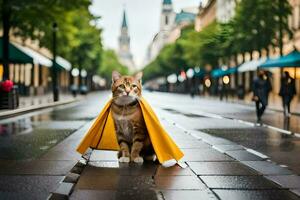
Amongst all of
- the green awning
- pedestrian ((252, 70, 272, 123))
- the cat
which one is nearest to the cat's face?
the cat

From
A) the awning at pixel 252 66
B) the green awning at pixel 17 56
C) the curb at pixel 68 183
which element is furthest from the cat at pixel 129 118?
the awning at pixel 252 66

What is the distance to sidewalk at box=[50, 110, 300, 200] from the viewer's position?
5910 millimetres

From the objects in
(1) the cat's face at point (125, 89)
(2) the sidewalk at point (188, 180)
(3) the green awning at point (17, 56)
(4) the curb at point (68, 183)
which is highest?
(3) the green awning at point (17, 56)

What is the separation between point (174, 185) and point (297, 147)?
16.7 ft

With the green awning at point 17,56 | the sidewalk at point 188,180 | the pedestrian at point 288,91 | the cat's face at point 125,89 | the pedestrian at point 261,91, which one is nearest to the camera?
the sidewalk at point 188,180

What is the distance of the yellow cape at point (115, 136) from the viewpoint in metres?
7.68

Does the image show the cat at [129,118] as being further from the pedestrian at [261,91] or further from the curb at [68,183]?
the pedestrian at [261,91]

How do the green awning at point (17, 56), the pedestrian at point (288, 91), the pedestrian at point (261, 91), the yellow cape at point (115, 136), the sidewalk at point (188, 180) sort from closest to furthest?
the sidewalk at point (188, 180)
the yellow cape at point (115, 136)
the pedestrian at point (261, 91)
the pedestrian at point (288, 91)
the green awning at point (17, 56)

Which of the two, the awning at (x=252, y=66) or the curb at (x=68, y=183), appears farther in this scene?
the awning at (x=252, y=66)

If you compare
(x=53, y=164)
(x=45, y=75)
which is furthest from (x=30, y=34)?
(x=45, y=75)

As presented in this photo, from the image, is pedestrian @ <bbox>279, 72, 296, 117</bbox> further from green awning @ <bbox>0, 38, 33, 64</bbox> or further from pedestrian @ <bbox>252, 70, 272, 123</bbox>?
green awning @ <bbox>0, 38, 33, 64</bbox>

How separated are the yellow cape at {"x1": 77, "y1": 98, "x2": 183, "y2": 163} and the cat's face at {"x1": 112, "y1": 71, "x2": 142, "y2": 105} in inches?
8.6

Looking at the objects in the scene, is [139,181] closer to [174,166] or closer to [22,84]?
[174,166]

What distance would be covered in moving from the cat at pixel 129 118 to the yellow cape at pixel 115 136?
0.43 feet
